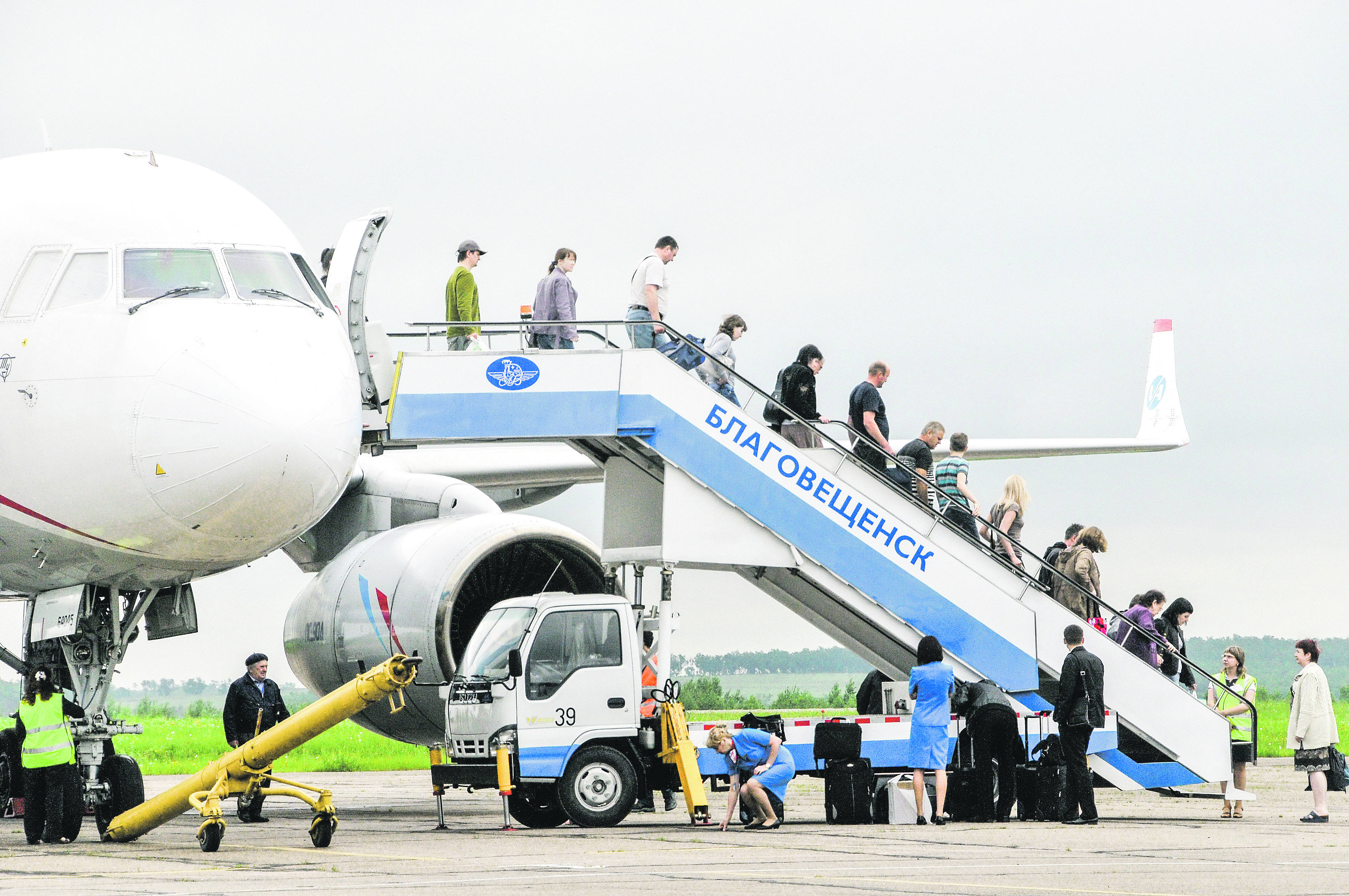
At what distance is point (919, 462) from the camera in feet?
56.9

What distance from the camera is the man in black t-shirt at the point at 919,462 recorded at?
55.1 feet

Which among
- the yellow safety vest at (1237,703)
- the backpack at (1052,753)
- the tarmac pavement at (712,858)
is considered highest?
the yellow safety vest at (1237,703)

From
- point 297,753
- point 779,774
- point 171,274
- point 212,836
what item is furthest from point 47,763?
point 297,753

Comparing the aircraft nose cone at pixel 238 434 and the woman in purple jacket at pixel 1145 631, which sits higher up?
the aircraft nose cone at pixel 238 434

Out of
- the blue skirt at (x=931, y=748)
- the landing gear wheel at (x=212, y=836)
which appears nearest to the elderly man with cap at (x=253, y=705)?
the landing gear wheel at (x=212, y=836)

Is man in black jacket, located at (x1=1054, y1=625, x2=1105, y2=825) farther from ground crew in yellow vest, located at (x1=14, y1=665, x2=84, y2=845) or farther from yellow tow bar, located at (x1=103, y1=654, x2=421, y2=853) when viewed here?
ground crew in yellow vest, located at (x1=14, y1=665, x2=84, y2=845)

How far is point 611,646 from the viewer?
15.4 metres

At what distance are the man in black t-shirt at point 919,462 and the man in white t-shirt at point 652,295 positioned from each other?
2.54 metres

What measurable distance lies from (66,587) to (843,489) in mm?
6697

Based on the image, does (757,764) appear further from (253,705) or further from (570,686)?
(253,705)

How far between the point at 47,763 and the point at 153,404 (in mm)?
2898

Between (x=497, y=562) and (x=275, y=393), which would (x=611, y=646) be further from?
(x=275, y=393)

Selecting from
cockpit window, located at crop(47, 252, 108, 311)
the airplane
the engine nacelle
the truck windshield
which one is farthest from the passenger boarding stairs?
cockpit window, located at crop(47, 252, 108, 311)

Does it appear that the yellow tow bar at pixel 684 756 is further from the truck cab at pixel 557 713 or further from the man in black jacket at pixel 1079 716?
the man in black jacket at pixel 1079 716
